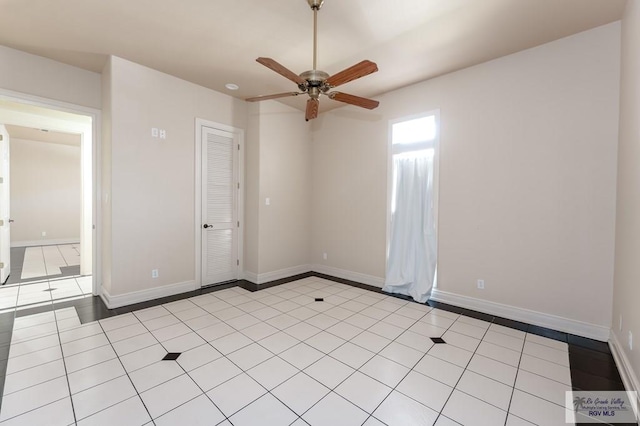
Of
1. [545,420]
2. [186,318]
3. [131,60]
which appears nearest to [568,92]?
[545,420]

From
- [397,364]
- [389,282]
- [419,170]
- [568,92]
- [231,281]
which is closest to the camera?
[397,364]

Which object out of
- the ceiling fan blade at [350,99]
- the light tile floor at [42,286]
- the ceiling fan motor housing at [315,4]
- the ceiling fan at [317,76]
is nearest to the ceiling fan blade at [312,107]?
the ceiling fan at [317,76]

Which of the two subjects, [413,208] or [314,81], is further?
[413,208]

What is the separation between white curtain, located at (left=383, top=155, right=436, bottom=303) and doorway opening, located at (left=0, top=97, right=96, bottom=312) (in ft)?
14.2

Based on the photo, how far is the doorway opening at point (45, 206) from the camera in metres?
4.18

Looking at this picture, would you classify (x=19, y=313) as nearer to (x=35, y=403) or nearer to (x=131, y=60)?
(x=35, y=403)

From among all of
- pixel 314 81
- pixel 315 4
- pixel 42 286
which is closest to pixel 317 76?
pixel 314 81

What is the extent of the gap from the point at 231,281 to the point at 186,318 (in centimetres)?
153

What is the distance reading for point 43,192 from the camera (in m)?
8.26

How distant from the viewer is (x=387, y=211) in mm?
4363

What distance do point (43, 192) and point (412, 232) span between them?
1057 centimetres

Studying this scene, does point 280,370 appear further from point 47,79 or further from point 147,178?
point 47,79

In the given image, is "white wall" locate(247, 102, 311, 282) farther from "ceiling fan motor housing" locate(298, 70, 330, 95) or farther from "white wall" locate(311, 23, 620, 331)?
"ceiling fan motor housing" locate(298, 70, 330, 95)

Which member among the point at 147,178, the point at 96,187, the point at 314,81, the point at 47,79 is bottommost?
the point at 96,187
